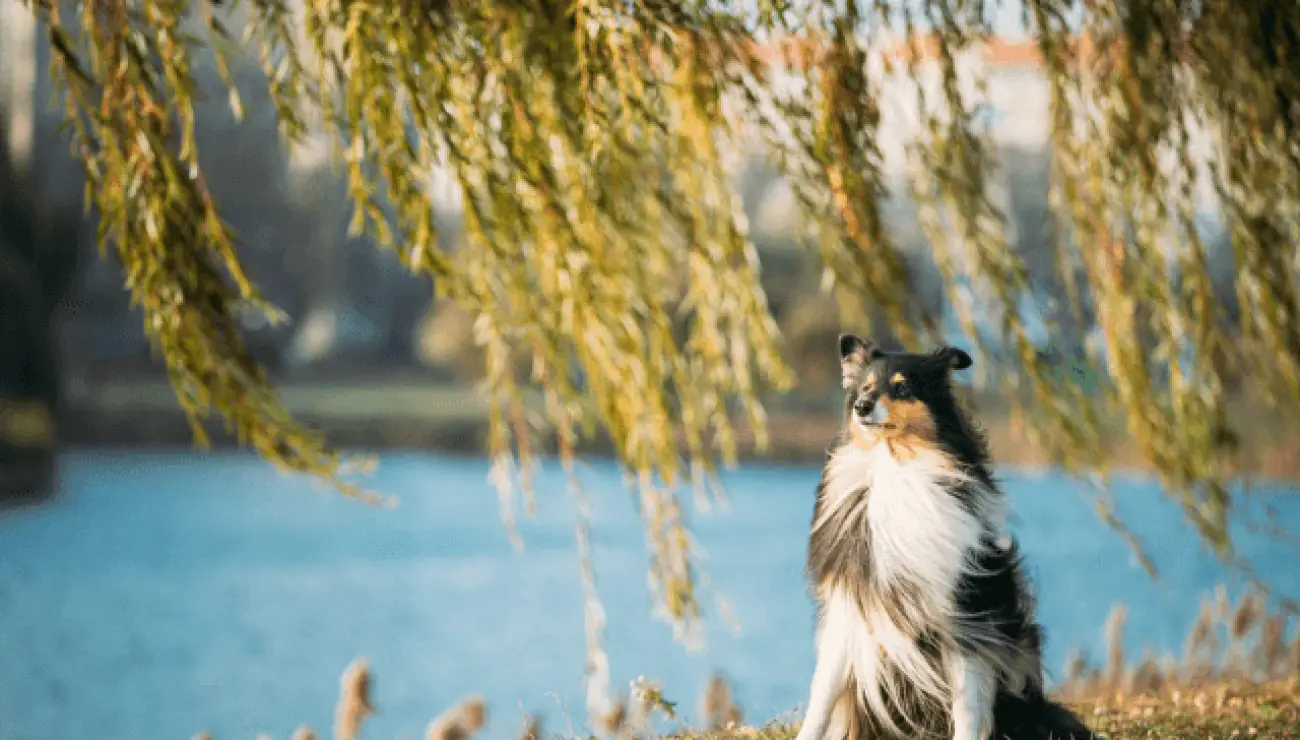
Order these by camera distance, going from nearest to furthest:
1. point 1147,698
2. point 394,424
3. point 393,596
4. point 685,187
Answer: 1. point 685,187
2. point 1147,698
3. point 393,596
4. point 394,424

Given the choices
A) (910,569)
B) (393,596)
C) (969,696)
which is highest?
(910,569)

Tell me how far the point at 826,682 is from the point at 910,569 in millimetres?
290

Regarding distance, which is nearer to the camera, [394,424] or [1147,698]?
[1147,698]

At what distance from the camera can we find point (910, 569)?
8.11 feet

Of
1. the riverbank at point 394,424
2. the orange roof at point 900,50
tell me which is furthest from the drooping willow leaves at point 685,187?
the riverbank at point 394,424

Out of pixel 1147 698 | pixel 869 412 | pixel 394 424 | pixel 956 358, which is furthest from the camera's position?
pixel 394 424

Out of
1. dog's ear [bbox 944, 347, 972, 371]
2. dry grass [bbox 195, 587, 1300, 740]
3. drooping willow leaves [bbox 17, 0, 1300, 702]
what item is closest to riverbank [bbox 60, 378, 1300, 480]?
dry grass [bbox 195, 587, 1300, 740]

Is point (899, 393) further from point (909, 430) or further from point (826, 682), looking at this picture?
point (826, 682)

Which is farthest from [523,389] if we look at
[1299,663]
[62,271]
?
[62,271]

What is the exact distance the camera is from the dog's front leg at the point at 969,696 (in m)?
2.49

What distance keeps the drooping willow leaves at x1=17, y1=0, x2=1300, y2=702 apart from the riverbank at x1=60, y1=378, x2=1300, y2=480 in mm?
11200

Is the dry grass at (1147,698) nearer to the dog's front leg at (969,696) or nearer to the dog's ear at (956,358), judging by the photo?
the dog's front leg at (969,696)

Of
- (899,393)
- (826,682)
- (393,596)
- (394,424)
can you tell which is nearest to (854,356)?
(899,393)

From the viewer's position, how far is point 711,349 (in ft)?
10.5
